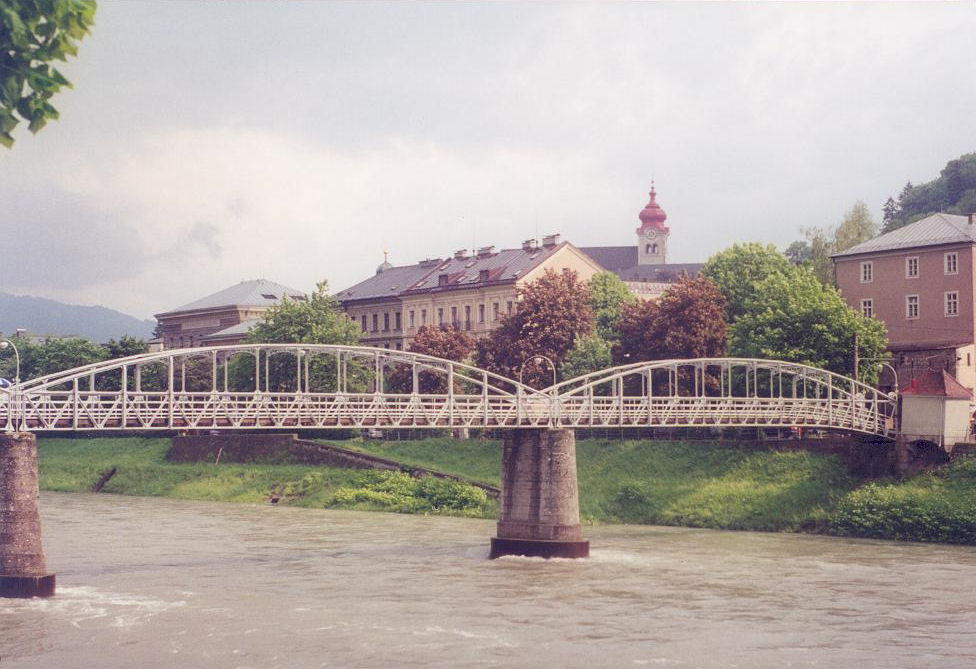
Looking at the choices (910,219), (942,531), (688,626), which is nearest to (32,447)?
(688,626)

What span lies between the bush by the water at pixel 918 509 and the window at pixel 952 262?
83.9ft

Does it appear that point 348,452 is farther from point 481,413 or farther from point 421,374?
point 481,413

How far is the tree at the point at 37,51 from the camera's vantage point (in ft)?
32.4

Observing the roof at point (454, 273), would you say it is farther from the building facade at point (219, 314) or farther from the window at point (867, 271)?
the window at point (867, 271)

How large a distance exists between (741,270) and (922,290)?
1281 cm

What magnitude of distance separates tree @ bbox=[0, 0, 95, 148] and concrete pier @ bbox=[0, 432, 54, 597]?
1255 inches

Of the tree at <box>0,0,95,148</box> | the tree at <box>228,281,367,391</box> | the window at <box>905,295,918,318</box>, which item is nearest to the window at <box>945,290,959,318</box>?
the window at <box>905,295,918,318</box>

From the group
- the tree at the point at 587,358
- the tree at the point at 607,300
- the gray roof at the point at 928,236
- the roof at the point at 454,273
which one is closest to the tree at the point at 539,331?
the tree at the point at 607,300

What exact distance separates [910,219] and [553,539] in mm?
89949

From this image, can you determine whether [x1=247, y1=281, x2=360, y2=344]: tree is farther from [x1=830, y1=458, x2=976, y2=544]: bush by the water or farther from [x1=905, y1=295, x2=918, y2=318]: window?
[x1=830, y1=458, x2=976, y2=544]: bush by the water

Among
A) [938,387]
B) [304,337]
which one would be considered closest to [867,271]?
[938,387]

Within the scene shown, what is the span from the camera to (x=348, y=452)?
3374 inches

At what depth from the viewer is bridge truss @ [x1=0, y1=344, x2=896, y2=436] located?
43.6 meters

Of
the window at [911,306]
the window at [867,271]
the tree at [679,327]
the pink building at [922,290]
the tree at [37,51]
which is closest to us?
the tree at [37,51]
